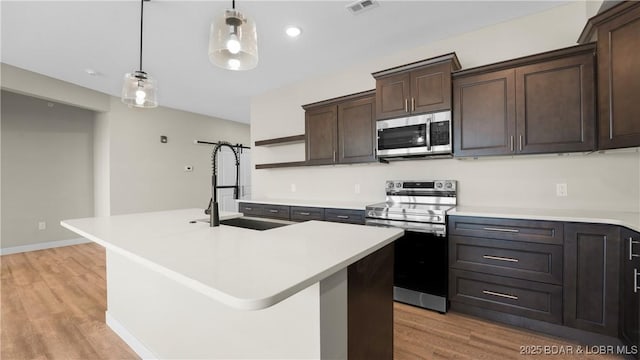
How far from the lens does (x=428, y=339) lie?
200 cm

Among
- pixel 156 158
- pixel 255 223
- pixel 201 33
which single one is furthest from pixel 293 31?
pixel 156 158

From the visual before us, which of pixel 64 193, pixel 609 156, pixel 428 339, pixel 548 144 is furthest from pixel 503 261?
pixel 64 193

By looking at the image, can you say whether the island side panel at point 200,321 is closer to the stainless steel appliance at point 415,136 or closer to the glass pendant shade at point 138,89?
the glass pendant shade at point 138,89

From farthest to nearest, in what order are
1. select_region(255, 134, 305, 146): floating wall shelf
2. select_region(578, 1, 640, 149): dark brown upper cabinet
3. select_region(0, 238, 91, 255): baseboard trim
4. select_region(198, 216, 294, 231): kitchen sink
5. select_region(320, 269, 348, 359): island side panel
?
→ select_region(0, 238, 91, 255): baseboard trim → select_region(255, 134, 305, 146): floating wall shelf → select_region(198, 216, 294, 231): kitchen sink → select_region(578, 1, 640, 149): dark brown upper cabinet → select_region(320, 269, 348, 359): island side panel

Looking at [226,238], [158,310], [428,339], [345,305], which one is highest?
[226,238]

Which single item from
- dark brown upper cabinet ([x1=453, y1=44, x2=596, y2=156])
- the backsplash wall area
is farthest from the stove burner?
dark brown upper cabinet ([x1=453, y1=44, x2=596, y2=156])

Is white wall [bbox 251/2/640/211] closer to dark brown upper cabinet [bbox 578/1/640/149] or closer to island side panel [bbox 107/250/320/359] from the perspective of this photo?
dark brown upper cabinet [bbox 578/1/640/149]

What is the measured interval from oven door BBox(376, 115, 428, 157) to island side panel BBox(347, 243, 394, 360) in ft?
4.90

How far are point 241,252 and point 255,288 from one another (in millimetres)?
399

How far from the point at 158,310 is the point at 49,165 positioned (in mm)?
4861

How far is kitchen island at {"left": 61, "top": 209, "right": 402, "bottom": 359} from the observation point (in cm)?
87

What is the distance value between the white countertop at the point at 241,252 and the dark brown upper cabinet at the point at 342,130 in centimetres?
166

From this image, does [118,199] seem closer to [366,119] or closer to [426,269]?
[366,119]

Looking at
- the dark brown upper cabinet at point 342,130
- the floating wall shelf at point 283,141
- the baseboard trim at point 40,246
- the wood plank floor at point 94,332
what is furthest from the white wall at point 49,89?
the dark brown upper cabinet at point 342,130
